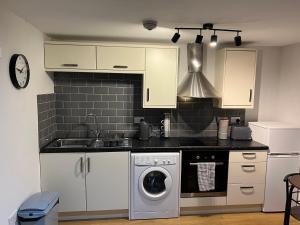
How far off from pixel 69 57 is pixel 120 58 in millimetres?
620

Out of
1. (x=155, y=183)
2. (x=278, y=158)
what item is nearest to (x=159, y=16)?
(x=155, y=183)

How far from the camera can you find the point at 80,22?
2.40 m

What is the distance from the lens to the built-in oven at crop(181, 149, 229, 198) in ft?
9.86

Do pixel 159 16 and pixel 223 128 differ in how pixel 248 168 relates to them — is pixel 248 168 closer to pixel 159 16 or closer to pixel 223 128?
pixel 223 128

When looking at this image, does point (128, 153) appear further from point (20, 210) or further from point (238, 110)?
point (238, 110)

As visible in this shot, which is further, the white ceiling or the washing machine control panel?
the washing machine control panel

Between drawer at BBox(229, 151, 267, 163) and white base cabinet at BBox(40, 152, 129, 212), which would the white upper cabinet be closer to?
drawer at BBox(229, 151, 267, 163)

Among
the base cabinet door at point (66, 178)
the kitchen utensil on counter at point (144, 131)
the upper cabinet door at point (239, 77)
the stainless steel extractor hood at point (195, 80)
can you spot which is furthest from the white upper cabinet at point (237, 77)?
the base cabinet door at point (66, 178)

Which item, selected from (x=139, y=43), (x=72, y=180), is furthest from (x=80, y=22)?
(x=72, y=180)

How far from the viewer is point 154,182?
3055 millimetres

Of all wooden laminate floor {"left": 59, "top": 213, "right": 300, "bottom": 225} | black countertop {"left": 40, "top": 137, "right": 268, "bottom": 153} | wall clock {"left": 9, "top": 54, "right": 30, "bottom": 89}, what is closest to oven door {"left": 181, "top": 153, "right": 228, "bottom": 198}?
black countertop {"left": 40, "top": 137, "right": 268, "bottom": 153}

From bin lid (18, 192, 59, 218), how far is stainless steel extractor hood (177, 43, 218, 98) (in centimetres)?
194

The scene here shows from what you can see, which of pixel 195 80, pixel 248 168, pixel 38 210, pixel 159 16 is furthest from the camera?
pixel 195 80

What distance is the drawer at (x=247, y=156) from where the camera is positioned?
3.06 metres
